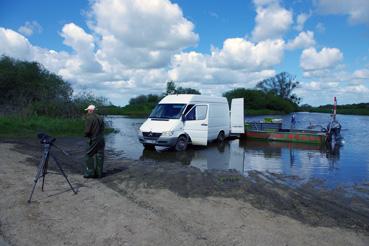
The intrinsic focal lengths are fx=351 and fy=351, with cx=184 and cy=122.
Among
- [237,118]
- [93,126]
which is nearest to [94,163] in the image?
[93,126]

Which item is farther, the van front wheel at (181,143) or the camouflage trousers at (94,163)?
the van front wheel at (181,143)

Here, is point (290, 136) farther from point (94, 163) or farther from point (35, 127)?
point (35, 127)

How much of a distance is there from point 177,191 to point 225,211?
5.70 ft

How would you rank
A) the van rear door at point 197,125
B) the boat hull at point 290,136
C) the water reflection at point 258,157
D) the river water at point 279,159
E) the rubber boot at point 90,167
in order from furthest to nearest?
the boat hull at point 290,136
the van rear door at point 197,125
the water reflection at point 258,157
the river water at point 279,159
the rubber boot at point 90,167

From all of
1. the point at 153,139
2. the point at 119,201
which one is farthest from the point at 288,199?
the point at 153,139

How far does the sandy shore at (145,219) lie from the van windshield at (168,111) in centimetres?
721

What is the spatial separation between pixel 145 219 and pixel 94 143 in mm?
3572

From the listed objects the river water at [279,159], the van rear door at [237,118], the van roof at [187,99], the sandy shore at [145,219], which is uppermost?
the van roof at [187,99]

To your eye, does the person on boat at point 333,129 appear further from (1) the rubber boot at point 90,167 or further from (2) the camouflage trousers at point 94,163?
(1) the rubber boot at point 90,167

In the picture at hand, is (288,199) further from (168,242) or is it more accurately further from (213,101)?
(213,101)

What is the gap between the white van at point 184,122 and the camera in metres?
14.6

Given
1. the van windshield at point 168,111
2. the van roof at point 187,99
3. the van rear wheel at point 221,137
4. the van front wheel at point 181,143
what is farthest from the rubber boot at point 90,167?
the van rear wheel at point 221,137

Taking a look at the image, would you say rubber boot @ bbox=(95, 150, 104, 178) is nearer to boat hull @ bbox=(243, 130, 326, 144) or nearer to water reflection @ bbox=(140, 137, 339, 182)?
water reflection @ bbox=(140, 137, 339, 182)

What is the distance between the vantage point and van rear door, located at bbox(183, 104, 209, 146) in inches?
612
